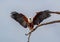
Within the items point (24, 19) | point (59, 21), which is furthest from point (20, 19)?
point (59, 21)

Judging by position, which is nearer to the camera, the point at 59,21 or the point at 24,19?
the point at 59,21

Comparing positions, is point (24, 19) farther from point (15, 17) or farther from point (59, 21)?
point (59, 21)

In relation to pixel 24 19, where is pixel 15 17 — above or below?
above

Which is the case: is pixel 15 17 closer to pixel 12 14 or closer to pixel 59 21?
pixel 12 14

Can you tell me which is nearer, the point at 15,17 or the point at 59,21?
the point at 59,21

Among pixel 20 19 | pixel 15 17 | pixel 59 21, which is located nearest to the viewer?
A: pixel 59 21

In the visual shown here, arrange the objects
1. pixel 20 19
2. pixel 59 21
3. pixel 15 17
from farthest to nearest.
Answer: pixel 20 19 < pixel 15 17 < pixel 59 21

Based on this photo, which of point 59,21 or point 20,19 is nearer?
point 59,21

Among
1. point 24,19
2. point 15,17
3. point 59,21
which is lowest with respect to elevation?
point 24,19
